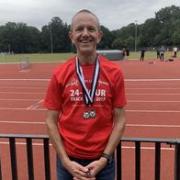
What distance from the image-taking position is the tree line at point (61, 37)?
92438 mm

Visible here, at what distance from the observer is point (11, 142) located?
3.23 metres

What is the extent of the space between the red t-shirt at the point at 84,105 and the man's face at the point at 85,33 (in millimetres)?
112

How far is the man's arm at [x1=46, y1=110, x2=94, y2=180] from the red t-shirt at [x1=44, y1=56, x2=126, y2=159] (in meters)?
0.06

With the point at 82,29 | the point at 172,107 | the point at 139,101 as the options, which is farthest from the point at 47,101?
the point at 139,101

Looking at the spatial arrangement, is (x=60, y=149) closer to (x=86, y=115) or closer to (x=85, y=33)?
(x=86, y=115)

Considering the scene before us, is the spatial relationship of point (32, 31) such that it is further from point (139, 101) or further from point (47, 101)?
point (47, 101)

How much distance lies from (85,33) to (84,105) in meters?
0.47

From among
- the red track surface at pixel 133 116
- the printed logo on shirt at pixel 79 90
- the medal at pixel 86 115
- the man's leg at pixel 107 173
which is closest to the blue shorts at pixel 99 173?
the man's leg at pixel 107 173

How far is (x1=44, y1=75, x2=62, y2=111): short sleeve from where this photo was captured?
2.65 metres

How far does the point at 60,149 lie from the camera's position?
8.70 ft

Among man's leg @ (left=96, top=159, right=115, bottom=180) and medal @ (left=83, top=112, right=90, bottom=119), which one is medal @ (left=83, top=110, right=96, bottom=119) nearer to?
medal @ (left=83, top=112, right=90, bottom=119)

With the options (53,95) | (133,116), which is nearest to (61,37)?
(133,116)

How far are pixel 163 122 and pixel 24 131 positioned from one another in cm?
351

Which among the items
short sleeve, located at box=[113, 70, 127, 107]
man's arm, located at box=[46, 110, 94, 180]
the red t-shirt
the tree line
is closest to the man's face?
the red t-shirt
